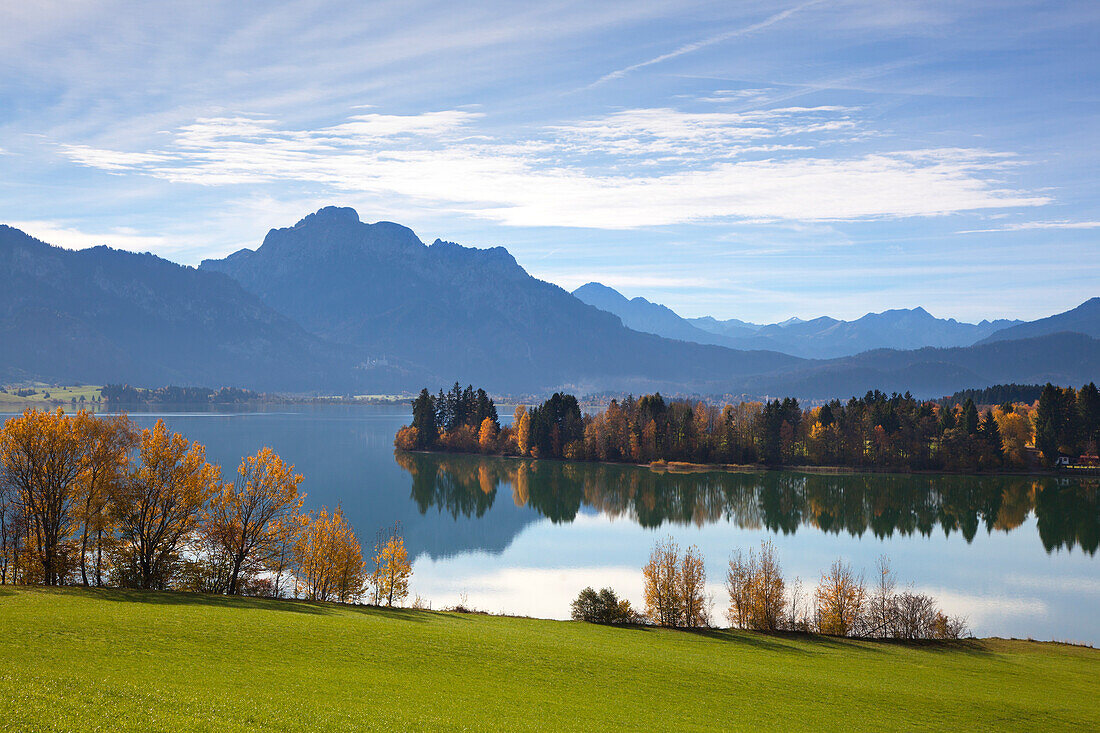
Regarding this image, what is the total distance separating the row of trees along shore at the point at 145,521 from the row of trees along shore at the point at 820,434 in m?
93.8

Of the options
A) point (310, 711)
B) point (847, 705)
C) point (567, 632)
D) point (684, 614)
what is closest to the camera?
point (310, 711)

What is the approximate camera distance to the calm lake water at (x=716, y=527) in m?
56.0

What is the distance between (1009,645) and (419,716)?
33188 mm

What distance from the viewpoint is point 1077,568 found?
66562 mm

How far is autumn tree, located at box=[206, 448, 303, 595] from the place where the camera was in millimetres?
45344

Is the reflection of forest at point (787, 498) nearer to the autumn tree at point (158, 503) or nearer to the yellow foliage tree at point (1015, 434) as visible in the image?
the yellow foliage tree at point (1015, 434)

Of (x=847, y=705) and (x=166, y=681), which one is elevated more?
(x=166, y=681)

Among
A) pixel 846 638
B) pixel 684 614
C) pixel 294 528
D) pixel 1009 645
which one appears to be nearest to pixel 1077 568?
pixel 1009 645

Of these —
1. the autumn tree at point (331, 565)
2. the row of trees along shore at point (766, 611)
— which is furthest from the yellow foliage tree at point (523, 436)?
the row of trees along shore at point (766, 611)

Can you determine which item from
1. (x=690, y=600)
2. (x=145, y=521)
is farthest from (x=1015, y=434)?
(x=145, y=521)

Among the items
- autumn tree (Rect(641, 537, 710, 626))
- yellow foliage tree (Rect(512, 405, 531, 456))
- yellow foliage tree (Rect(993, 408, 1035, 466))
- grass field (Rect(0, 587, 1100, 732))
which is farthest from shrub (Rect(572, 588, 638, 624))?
yellow foliage tree (Rect(993, 408, 1035, 466))

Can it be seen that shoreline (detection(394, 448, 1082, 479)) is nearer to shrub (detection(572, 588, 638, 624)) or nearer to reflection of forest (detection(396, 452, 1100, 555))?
reflection of forest (detection(396, 452, 1100, 555))

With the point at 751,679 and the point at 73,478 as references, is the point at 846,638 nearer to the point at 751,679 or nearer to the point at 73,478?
the point at 751,679

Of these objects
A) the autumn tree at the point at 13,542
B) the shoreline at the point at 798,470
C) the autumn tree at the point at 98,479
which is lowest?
the shoreline at the point at 798,470
